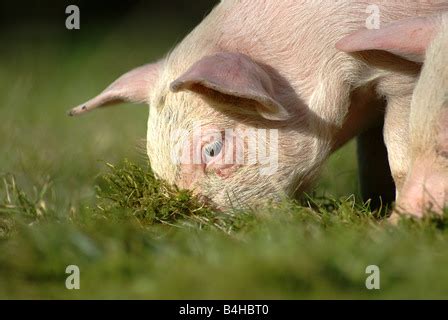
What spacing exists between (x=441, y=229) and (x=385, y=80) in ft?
3.77

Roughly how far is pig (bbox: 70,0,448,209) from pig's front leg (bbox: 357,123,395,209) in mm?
862

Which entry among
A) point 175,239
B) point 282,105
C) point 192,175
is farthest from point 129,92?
point 175,239

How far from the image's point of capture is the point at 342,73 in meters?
4.72

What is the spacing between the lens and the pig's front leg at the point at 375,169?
5.72 meters

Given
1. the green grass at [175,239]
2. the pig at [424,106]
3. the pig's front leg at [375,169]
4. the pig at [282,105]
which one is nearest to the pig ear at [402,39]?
the pig at [424,106]

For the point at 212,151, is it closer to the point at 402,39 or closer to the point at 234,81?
the point at 234,81

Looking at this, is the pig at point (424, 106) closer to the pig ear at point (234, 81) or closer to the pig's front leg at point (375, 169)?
the pig ear at point (234, 81)

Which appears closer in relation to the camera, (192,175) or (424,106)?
(424,106)

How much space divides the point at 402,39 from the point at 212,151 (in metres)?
1.10

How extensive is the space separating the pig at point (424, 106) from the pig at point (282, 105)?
24 cm

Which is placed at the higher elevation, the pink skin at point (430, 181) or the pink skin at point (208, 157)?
the pink skin at point (208, 157)

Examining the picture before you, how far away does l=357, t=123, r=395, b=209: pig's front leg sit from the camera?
5.72 meters

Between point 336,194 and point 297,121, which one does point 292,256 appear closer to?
point 297,121

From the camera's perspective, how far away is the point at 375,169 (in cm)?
574
